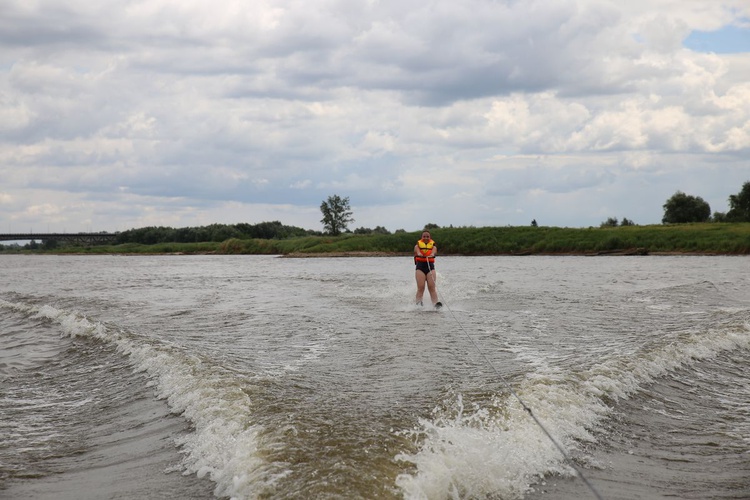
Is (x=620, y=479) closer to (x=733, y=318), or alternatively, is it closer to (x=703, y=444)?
(x=703, y=444)

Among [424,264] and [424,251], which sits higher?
[424,251]

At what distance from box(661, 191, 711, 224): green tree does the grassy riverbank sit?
31.2m

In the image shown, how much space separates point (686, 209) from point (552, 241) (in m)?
40.7

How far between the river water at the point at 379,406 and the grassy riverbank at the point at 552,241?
4346 cm

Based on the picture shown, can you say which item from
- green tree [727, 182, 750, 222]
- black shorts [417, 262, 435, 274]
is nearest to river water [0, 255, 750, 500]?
black shorts [417, 262, 435, 274]

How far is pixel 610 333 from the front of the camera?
12891mm

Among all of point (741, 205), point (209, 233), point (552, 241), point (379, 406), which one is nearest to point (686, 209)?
point (741, 205)

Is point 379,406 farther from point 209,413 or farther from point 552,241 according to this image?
point 552,241

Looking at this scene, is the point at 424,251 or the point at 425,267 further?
the point at 425,267

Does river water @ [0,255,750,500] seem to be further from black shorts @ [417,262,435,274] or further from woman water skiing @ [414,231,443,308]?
black shorts @ [417,262,435,274]

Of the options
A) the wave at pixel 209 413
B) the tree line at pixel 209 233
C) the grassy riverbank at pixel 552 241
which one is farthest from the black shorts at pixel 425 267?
the tree line at pixel 209 233

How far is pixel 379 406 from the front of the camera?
7.20m

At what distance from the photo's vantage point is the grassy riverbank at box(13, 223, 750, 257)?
184 feet

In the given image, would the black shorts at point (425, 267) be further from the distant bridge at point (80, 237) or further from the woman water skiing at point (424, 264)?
the distant bridge at point (80, 237)
